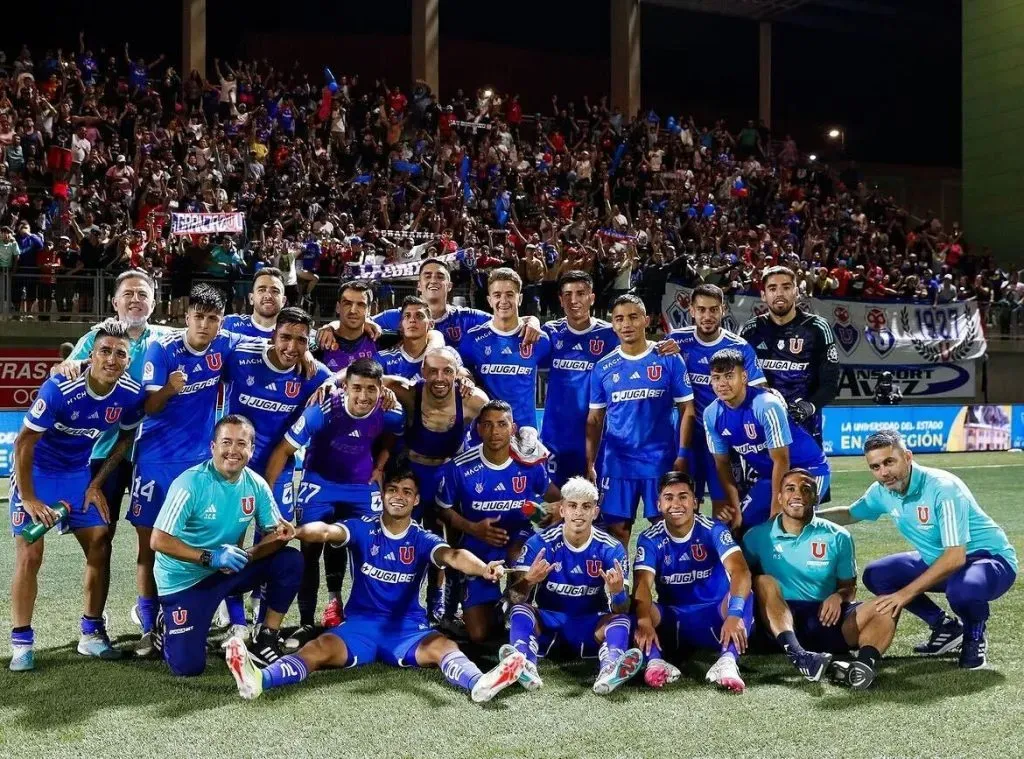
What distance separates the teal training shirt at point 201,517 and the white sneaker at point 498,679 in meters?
1.53

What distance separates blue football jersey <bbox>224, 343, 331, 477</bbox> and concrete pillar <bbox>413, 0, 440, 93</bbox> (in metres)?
21.2

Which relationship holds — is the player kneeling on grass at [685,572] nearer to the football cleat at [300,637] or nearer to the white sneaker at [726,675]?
the white sneaker at [726,675]

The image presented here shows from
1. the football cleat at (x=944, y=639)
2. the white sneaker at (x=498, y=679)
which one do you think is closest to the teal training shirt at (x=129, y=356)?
the white sneaker at (x=498, y=679)

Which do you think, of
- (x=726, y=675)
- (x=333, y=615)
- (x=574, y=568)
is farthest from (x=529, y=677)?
(x=333, y=615)

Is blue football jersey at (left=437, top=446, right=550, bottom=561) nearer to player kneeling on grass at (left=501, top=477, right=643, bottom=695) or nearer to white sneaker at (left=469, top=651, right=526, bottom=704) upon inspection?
player kneeling on grass at (left=501, top=477, right=643, bottom=695)

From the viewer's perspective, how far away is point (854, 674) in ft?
18.1

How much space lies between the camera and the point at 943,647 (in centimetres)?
632

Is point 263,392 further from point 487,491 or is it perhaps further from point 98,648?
point 98,648

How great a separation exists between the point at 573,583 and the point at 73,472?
2.91m

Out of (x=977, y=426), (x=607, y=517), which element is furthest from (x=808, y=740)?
(x=977, y=426)

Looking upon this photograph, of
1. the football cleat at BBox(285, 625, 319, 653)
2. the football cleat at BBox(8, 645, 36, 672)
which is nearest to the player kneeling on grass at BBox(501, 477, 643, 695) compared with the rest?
the football cleat at BBox(285, 625, 319, 653)

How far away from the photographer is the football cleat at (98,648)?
20.4 feet

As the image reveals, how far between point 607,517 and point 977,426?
16.5 m

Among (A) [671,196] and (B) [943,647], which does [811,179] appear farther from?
(B) [943,647]
